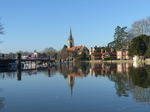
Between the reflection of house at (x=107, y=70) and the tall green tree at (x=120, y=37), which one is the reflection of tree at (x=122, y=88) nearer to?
the reflection of house at (x=107, y=70)

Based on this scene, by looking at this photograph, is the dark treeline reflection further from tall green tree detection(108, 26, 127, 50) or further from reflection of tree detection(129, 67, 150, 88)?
tall green tree detection(108, 26, 127, 50)

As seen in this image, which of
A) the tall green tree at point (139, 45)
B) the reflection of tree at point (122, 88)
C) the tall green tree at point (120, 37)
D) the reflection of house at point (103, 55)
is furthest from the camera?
the reflection of house at point (103, 55)

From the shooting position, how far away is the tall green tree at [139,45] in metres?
79.3

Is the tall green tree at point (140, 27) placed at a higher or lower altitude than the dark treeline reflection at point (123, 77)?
higher

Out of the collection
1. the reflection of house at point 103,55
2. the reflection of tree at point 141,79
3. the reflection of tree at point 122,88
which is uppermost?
the reflection of house at point 103,55

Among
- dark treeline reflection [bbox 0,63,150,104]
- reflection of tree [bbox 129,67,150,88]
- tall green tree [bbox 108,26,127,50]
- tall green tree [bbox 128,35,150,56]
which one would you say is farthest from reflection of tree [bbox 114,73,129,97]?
tall green tree [bbox 108,26,127,50]

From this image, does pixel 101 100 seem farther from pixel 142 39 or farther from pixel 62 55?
pixel 62 55

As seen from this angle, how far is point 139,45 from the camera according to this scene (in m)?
80.9

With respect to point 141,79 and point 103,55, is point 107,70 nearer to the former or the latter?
point 141,79

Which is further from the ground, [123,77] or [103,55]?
[103,55]

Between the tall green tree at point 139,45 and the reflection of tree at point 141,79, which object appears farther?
the tall green tree at point 139,45

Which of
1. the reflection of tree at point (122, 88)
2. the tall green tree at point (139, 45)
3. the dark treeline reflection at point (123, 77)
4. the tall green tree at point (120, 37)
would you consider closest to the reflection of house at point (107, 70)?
the dark treeline reflection at point (123, 77)

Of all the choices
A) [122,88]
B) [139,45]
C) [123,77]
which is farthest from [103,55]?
[122,88]

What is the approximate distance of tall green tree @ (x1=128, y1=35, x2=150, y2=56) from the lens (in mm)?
79312
